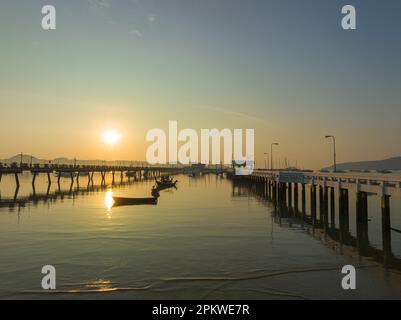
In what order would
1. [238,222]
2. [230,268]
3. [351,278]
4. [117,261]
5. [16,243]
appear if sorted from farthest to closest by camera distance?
[238,222] → [16,243] → [117,261] → [230,268] → [351,278]

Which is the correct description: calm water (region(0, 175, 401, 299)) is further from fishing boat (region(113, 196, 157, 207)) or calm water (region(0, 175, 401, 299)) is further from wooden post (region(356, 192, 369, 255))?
fishing boat (region(113, 196, 157, 207))

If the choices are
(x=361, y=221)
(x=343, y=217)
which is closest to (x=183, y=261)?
(x=361, y=221)

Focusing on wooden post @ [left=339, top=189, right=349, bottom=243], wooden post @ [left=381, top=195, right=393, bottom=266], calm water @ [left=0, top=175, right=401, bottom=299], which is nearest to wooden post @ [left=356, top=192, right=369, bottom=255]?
calm water @ [left=0, top=175, right=401, bottom=299]

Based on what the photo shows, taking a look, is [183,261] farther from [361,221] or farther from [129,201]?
[129,201]

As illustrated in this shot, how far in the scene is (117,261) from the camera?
19234 mm

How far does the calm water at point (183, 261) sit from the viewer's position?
14328 mm

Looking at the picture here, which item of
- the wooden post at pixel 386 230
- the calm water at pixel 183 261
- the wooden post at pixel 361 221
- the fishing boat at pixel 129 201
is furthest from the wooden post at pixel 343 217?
the fishing boat at pixel 129 201

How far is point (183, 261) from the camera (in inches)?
756

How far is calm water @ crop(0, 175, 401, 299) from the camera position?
1433 centimetres
